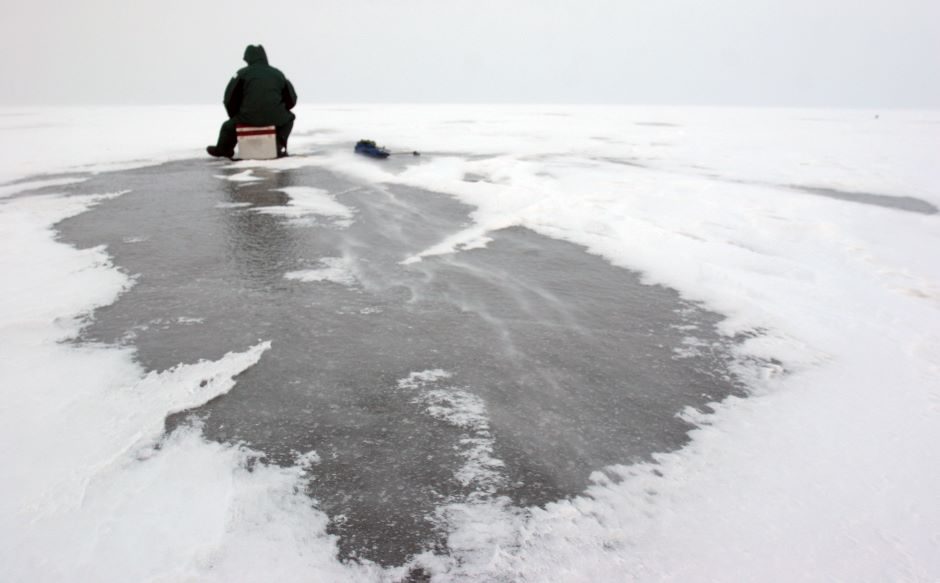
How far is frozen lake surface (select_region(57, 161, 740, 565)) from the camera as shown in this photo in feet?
6.11

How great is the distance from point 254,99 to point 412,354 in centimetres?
699

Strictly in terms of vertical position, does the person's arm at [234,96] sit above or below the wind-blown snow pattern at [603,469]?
above

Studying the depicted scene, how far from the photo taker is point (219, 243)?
436 centimetres

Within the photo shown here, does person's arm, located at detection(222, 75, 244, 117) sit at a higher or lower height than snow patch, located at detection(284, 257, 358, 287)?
higher

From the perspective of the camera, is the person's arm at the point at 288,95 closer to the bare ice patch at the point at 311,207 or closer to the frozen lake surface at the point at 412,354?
the bare ice patch at the point at 311,207

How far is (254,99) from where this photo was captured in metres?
8.30

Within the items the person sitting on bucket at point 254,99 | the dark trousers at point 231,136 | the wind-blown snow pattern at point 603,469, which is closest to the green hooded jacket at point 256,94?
the person sitting on bucket at point 254,99

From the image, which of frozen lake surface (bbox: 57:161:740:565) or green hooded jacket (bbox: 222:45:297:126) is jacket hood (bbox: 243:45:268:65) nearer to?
green hooded jacket (bbox: 222:45:297:126)

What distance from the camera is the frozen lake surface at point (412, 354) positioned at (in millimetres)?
1862

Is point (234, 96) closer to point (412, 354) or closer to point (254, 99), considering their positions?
point (254, 99)

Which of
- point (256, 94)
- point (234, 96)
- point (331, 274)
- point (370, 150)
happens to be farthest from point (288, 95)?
point (331, 274)

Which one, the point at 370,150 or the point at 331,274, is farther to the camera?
the point at 370,150

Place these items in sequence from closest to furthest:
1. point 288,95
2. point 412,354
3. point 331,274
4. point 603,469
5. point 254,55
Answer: point 603,469 < point 412,354 < point 331,274 < point 254,55 < point 288,95

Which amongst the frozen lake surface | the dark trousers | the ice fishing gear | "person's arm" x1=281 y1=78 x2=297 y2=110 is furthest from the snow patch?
the ice fishing gear
